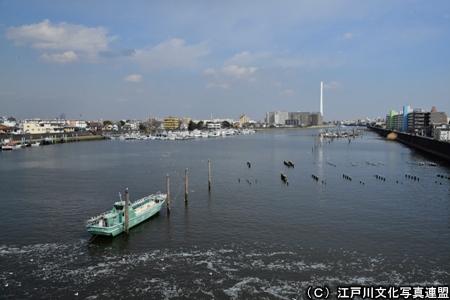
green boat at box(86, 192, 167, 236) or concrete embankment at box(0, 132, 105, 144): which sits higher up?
concrete embankment at box(0, 132, 105, 144)

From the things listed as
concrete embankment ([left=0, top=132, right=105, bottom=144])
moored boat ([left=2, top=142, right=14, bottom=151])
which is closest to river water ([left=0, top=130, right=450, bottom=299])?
moored boat ([left=2, top=142, right=14, bottom=151])

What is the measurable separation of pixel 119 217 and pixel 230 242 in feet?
19.8

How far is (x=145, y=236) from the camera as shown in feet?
61.1

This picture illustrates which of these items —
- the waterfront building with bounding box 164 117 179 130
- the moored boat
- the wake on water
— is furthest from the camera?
the waterfront building with bounding box 164 117 179 130

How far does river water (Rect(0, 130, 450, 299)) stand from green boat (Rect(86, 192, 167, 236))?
0.50 meters

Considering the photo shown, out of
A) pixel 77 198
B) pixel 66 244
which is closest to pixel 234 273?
pixel 66 244

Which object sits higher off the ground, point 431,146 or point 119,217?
point 431,146

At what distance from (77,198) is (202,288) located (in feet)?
56.5

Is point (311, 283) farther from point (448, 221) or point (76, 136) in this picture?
point (76, 136)

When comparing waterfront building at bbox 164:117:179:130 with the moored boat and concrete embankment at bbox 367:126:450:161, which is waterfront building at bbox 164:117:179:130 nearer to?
the moored boat

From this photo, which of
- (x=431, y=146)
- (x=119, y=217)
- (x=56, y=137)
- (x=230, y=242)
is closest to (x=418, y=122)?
(x=431, y=146)

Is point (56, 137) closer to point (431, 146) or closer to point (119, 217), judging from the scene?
point (119, 217)

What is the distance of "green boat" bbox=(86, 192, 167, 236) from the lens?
17.6m

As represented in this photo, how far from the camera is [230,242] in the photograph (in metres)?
17.6
